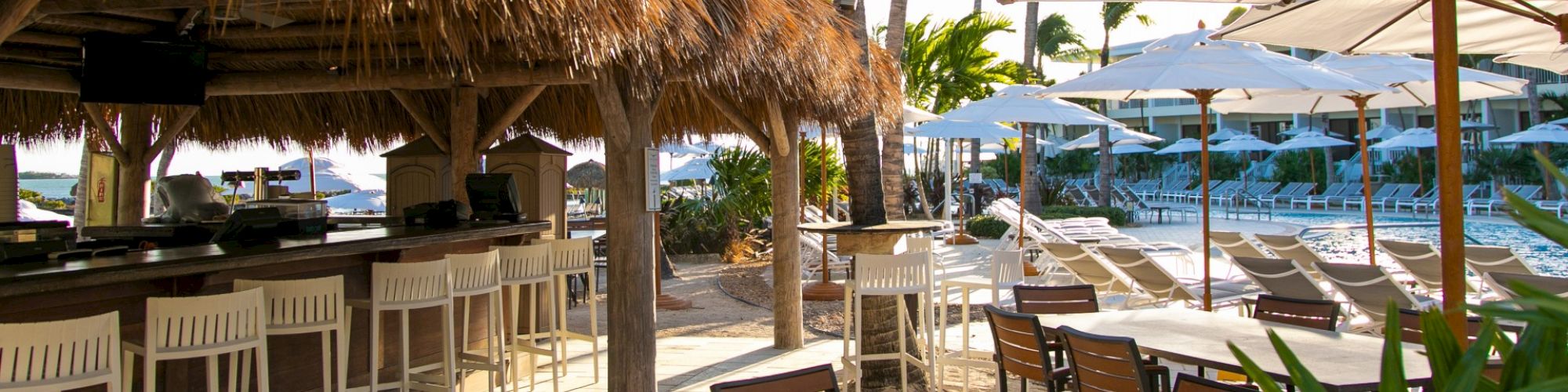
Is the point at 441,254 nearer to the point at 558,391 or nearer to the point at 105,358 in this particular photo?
the point at 558,391

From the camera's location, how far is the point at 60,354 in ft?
11.2

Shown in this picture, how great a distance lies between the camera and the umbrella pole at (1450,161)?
277 cm

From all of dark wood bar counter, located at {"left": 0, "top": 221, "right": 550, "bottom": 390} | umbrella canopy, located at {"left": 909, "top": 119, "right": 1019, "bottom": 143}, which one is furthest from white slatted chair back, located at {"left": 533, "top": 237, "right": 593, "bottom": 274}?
umbrella canopy, located at {"left": 909, "top": 119, "right": 1019, "bottom": 143}

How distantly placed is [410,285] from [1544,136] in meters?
22.1

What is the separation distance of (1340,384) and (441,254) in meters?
4.82

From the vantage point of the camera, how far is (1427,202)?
22375 mm

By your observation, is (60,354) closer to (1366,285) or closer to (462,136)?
(462,136)

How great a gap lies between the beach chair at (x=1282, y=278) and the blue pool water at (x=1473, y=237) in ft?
23.0

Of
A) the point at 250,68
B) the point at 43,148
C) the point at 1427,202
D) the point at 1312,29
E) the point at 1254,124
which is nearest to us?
the point at 1312,29

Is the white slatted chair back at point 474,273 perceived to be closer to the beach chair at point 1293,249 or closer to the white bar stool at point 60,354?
the white bar stool at point 60,354

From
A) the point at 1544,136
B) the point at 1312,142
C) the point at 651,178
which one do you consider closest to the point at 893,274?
the point at 651,178

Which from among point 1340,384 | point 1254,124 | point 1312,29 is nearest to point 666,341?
point 1312,29

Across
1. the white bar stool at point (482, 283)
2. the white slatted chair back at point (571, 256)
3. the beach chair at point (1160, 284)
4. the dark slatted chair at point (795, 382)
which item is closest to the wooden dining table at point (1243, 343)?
the dark slatted chair at point (795, 382)

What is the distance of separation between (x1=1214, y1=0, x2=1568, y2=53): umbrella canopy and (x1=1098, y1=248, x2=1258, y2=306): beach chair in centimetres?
250
